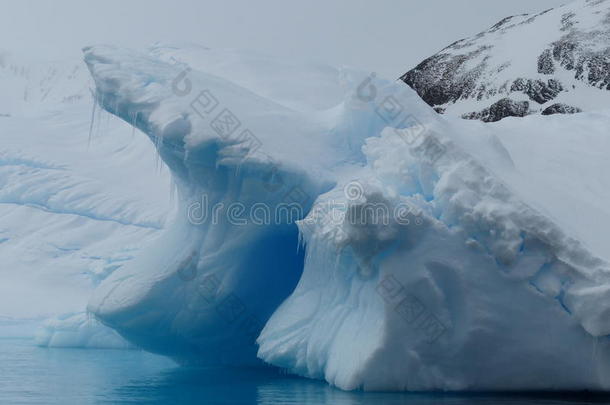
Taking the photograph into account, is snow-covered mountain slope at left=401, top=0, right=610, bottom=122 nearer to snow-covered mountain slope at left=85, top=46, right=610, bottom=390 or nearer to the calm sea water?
snow-covered mountain slope at left=85, top=46, right=610, bottom=390

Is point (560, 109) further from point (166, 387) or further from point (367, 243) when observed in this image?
point (166, 387)

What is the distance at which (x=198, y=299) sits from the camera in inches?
336

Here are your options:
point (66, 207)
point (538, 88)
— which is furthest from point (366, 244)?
point (538, 88)

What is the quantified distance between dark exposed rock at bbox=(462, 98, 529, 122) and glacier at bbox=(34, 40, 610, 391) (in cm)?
3269

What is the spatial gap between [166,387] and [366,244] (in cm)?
224

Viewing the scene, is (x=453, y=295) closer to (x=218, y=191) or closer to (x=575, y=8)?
(x=218, y=191)

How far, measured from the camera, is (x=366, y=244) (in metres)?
6.45

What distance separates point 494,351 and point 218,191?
3.47 m

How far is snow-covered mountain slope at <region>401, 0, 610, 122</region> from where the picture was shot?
140ft

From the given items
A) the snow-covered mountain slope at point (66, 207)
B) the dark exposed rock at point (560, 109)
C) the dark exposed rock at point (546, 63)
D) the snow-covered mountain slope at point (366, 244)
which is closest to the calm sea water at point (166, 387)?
the snow-covered mountain slope at point (366, 244)

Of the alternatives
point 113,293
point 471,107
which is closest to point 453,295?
point 113,293

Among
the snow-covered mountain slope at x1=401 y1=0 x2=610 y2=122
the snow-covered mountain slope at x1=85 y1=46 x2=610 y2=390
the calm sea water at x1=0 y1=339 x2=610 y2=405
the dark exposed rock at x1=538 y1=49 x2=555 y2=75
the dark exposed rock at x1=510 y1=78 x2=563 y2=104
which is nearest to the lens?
the calm sea water at x1=0 y1=339 x2=610 y2=405

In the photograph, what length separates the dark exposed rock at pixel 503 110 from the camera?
139ft

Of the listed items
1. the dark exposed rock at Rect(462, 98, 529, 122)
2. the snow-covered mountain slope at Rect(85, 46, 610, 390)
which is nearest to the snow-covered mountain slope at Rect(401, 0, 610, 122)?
the dark exposed rock at Rect(462, 98, 529, 122)
